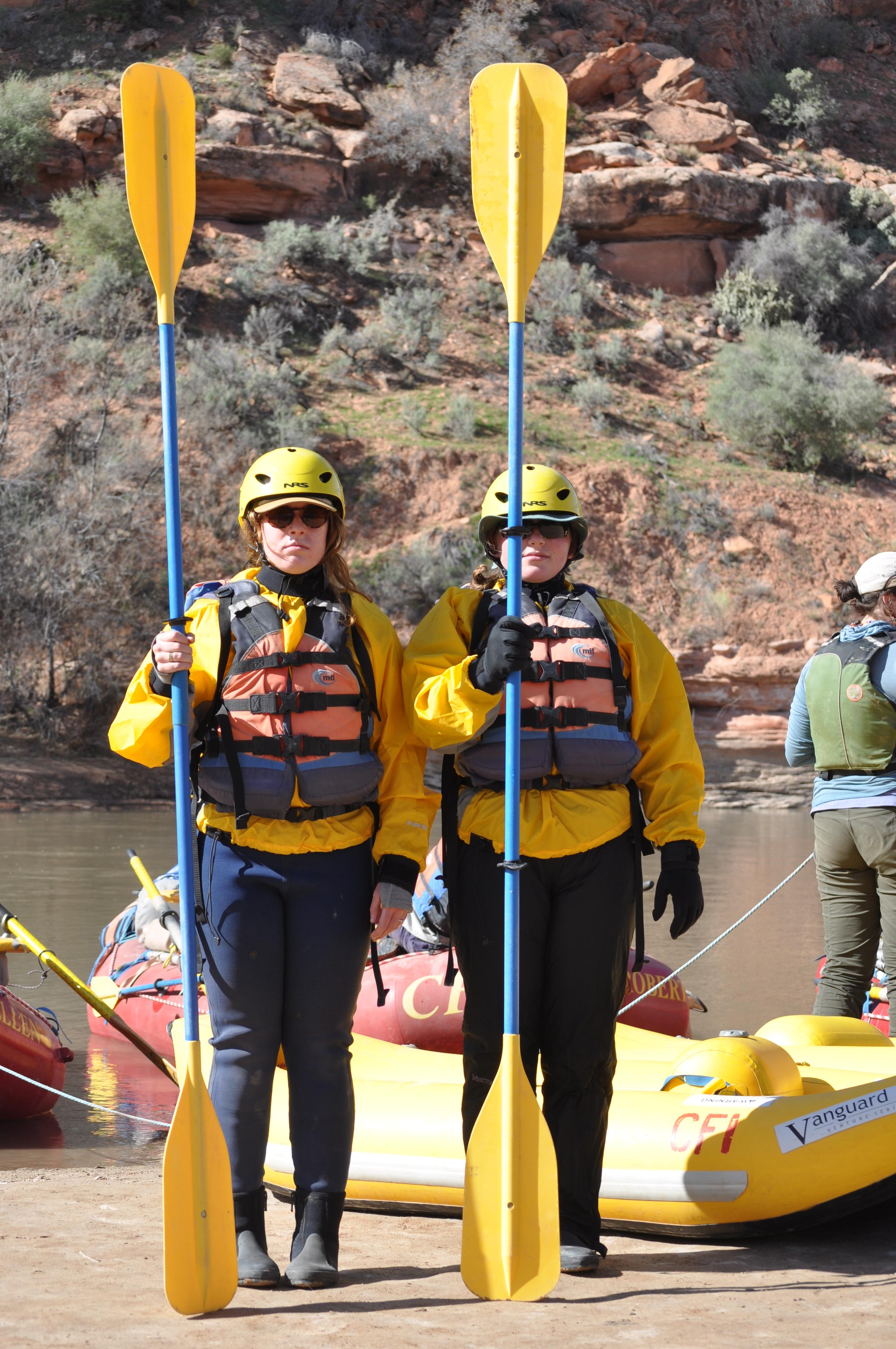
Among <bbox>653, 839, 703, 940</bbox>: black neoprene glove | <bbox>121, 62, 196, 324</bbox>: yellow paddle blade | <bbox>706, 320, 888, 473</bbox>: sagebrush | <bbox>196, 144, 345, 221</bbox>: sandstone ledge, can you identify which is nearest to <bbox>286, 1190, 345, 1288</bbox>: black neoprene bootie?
<bbox>653, 839, 703, 940</bbox>: black neoprene glove

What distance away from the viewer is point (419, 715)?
3.12 metres

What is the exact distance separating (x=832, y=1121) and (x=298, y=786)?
5.32ft

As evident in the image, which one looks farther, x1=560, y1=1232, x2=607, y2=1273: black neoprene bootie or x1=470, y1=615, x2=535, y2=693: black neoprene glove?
x1=560, y1=1232, x2=607, y2=1273: black neoprene bootie

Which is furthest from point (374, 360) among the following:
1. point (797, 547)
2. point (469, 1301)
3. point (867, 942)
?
point (469, 1301)

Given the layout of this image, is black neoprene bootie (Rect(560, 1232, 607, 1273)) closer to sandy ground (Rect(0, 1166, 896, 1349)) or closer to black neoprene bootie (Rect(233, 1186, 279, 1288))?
sandy ground (Rect(0, 1166, 896, 1349))

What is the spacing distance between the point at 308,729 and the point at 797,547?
77.8 ft

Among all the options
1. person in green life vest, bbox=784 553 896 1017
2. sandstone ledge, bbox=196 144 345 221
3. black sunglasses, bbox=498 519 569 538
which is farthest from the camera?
sandstone ledge, bbox=196 144 345 221

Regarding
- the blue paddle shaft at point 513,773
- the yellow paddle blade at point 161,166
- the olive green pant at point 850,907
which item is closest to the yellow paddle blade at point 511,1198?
the blue paddle shaft at point 513,773

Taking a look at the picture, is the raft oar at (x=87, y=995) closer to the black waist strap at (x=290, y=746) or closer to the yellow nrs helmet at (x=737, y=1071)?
the yellow nrs helmet at (x=737, y=1071)

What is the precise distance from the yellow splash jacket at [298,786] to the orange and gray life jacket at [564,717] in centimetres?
17

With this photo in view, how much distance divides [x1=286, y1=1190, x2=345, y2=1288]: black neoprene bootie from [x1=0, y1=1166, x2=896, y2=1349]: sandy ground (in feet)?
0.12

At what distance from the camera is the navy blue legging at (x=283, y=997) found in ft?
9.96

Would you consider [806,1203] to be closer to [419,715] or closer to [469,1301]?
[469,1301]

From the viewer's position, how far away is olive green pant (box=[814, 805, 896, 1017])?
4770 millimetres
